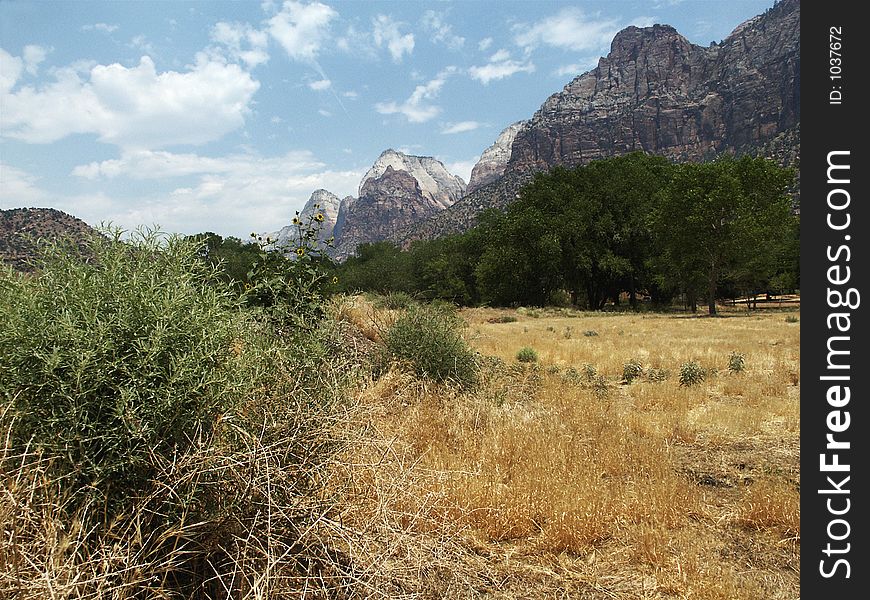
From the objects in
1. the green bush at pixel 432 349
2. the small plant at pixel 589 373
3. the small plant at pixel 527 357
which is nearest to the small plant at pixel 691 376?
the small plant at pixel 589 373

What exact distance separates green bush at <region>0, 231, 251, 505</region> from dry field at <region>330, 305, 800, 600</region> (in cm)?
102

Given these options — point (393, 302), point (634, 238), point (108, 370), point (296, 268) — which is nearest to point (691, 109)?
point (634, 238)

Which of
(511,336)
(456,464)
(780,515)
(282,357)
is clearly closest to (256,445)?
(282,357)

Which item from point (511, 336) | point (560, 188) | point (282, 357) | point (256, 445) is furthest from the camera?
point (560, 188)

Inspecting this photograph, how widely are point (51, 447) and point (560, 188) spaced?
41.4 m

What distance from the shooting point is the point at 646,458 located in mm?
5555

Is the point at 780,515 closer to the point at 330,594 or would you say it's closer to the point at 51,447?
the point at 330,594

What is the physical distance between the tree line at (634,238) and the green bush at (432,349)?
1979cm

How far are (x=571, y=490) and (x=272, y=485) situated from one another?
111 inches

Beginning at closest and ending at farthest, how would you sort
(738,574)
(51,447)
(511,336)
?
(51,447)
(738,574)
(511,336)

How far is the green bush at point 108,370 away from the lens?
95.6 inches

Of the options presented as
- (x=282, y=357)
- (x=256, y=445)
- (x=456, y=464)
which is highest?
(x=282, y=357)

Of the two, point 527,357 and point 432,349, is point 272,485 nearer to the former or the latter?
point 432,349

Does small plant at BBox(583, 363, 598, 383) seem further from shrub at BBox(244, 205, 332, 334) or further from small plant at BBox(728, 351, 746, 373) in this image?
shrub at BBox(244, 205, 332, 334)
